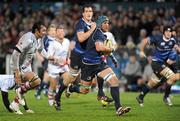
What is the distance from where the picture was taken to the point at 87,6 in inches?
622

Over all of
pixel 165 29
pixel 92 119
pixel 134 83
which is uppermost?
pixel 165 29

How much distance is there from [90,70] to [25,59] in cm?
156

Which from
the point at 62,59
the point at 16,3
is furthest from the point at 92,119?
the point at 16,3

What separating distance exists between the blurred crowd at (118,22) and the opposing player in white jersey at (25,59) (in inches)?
451

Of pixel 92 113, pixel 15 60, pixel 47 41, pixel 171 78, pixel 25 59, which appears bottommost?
pixel 92 113

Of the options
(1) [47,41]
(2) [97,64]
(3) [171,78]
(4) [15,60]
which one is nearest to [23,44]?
(4) [15,60]

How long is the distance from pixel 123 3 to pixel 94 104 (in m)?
13.1

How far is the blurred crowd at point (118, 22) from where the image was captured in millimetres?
28016

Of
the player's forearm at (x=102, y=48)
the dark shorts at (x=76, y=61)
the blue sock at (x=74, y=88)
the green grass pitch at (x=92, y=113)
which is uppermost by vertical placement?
the player's forearm at (x=102, y=48)

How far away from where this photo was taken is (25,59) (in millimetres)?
15688

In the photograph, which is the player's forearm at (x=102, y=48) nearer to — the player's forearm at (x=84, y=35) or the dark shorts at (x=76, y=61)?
the player's forearm at (x=84, y=35)

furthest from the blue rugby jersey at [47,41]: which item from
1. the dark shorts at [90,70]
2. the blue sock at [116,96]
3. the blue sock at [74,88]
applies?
the blue sock at [116,96]

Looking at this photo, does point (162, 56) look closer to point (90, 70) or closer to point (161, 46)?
point (161, 46)

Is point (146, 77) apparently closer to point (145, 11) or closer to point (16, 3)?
point (145, 11)
